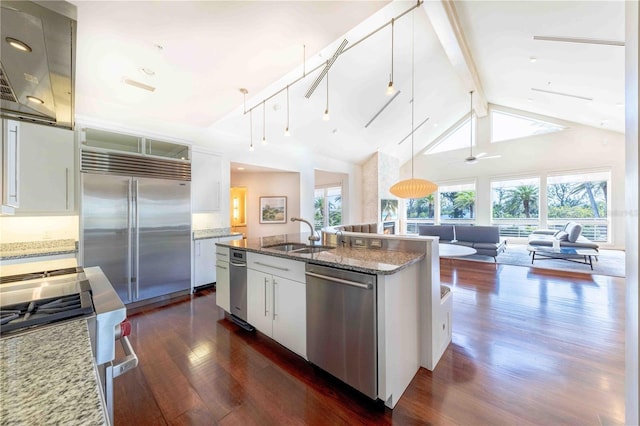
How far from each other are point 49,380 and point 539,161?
10.6m

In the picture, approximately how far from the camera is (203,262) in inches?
157

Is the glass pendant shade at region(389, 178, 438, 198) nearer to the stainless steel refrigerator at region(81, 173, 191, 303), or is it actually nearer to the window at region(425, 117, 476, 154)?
the stainless steel refrigerator at region(81, 173, 191, 303)

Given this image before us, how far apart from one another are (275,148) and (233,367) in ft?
14.8

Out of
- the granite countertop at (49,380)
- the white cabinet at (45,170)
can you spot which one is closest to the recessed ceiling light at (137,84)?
the white cabinet at (45,170)

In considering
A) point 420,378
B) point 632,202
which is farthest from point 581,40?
point 420,378

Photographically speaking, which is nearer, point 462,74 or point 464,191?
point 462,74

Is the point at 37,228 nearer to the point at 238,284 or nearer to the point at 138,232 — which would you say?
the point at 138,232

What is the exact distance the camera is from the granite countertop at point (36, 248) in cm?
249

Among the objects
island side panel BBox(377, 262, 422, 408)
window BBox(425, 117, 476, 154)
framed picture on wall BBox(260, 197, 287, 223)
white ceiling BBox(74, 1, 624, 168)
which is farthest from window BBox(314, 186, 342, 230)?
island side panel BBox(377, 262, 422, 408)

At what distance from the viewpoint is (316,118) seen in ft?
17.1

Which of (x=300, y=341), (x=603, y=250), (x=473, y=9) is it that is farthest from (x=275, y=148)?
(x=603, y=250)

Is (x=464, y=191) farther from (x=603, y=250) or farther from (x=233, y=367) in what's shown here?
(x=233, y=367)

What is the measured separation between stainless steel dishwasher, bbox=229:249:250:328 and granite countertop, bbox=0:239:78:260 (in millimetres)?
1858

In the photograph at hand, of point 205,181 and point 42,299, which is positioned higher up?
point 205,181
